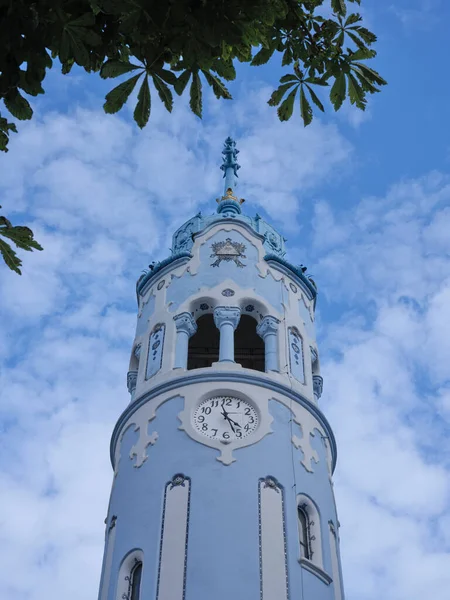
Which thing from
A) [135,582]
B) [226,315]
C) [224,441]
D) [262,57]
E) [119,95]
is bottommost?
[119,95]

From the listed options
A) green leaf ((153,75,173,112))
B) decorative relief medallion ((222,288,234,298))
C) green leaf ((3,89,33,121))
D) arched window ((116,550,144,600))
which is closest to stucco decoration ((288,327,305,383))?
decorative relief medallion ((222,288,234,298))

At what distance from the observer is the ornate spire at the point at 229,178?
2467 centimetres

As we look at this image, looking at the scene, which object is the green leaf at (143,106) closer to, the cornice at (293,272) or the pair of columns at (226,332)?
the pair of columns at (226,332)

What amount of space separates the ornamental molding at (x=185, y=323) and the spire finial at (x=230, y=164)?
675cm

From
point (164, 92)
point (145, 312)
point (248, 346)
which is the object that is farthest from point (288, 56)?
point (248, 346)

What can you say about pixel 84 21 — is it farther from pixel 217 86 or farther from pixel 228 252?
pixel 228 252

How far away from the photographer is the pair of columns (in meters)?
19.6

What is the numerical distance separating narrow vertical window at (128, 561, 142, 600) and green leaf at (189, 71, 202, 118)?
11.2 metres

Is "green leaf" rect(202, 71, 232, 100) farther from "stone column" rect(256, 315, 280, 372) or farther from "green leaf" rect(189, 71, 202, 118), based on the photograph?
"stone column" rect(256, 315, 280, 372)

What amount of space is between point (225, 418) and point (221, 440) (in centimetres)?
65

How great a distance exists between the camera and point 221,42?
6.25 metres

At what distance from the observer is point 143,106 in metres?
6.27

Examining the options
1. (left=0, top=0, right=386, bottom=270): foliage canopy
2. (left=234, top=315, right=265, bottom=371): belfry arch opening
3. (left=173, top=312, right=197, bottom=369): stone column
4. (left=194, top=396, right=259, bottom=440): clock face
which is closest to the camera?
(left=0, top=0, right=386, bottom=270): foliage canopy

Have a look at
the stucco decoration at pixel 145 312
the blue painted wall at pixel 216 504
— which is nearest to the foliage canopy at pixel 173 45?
the blue painted wall at pixel 216 504
